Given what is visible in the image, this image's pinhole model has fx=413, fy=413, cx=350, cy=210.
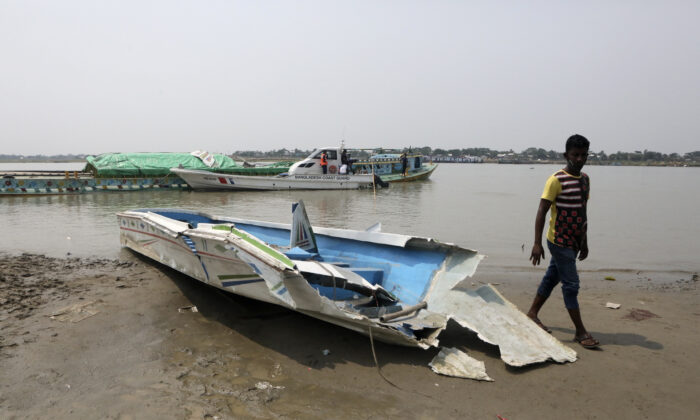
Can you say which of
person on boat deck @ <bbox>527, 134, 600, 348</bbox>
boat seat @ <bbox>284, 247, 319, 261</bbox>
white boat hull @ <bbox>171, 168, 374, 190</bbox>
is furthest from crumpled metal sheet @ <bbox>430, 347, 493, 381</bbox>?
white boat hull @ <bbox>171, 168, 374, 190</bbox>

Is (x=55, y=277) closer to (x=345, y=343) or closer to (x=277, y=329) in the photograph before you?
(x=277, y=329)

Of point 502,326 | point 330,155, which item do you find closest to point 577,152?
point 502,326

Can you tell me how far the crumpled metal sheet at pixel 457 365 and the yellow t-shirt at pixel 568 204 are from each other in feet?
4.15

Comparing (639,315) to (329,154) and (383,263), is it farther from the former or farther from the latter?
(329,154)

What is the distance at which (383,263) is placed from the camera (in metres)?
4.97

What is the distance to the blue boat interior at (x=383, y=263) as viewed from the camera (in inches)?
174

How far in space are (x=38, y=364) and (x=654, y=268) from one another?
8.82 metres

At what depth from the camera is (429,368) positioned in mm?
3295

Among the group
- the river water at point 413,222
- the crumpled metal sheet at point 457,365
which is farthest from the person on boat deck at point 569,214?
the river water at point 413,222

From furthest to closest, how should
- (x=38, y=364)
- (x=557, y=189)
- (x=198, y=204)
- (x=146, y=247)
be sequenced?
1. (x=198, y=204)
2. (x=146, y=247)
3. (x=557, y=189)
4. (x=38, y=364)

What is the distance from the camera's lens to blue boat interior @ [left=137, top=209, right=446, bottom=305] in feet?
14.5

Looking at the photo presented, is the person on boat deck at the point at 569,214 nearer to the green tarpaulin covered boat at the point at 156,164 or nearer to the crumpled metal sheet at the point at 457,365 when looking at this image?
the crumpled metal sheet at the point at 457,365

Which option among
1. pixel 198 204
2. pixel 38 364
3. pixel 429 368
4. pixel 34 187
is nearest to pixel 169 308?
pixel 38 364

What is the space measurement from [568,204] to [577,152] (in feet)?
1.49
